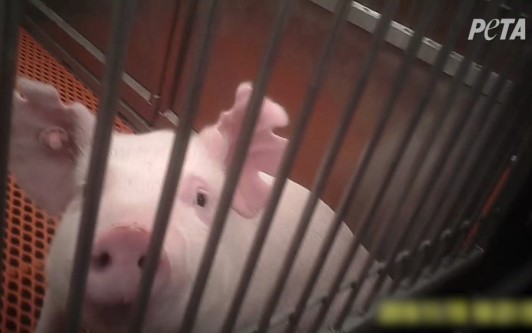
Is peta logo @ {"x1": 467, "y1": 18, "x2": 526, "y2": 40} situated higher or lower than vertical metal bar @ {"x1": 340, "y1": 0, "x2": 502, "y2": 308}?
higher

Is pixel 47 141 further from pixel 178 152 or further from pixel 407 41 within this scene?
pixel 407 41

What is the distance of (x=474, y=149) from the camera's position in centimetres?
87

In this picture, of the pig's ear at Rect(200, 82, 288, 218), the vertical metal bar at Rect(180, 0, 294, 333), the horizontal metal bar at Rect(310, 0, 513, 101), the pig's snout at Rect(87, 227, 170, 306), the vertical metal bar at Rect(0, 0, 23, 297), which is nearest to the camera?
the vertical metal bar at Rect(0, 0, 23, 297)

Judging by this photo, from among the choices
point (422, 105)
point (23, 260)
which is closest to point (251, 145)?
point (422, 105)

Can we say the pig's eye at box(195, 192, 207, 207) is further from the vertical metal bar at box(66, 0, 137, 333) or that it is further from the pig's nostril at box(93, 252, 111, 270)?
the vertical metal bar at box(66, 0, 137, 333)

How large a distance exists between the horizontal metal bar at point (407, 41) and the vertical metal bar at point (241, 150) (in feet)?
1.50

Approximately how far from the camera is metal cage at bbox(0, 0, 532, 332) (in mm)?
408

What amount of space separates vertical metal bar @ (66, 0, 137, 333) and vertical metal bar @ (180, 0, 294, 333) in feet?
0.38

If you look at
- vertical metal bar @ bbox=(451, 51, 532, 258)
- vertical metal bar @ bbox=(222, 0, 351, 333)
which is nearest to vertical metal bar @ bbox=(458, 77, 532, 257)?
vertical metal bar @ bbox=(451, 51, 532, 258)

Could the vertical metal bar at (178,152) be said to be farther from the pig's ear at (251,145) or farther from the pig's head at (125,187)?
the pig's ear at (251,145)

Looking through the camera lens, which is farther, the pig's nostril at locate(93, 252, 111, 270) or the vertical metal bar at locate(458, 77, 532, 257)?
the vertical metal bar at locate(458, 77, 532, 257)

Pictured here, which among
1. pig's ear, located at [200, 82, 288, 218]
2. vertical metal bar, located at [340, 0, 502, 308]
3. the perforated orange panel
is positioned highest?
vertical metal bar, located at [340, 0, 502, 308]

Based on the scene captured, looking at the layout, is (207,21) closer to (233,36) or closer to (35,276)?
(35,276)

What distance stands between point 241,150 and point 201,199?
0.30 metres
